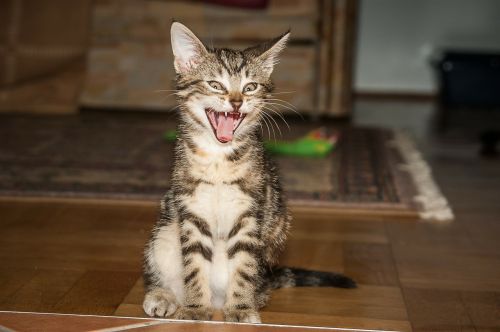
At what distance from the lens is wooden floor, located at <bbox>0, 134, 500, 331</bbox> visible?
1.49 metres

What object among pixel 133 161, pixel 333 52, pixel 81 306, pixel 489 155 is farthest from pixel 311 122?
pixel 81 306

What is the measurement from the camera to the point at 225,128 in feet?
4.86

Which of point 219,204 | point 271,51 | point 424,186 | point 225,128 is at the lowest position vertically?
point 424,186

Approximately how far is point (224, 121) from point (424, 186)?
4.40 ft

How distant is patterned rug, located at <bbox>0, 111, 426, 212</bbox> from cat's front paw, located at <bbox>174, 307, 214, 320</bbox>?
98 centimetres

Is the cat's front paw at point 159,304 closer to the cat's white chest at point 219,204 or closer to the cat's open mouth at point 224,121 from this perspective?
the cat's white chest at point 219,204

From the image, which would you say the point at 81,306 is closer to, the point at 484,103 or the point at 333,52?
the point at 333,52

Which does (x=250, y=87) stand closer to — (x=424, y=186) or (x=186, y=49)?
(x=186, y=49)

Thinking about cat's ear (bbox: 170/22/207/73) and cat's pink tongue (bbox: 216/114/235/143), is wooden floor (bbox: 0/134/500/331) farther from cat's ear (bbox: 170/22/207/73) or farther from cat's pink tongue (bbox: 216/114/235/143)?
cat's ear (bbox: 170/22/207/73)

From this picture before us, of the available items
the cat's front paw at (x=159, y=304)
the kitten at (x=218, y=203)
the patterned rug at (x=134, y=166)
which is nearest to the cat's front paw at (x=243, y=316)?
the kitten at (x=218, y=203)

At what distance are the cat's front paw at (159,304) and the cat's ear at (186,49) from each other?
49 cm

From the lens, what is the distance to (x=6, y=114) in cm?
411

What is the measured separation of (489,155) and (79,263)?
246 centimetres

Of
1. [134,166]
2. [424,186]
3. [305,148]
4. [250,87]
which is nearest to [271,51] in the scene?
[250,87]
